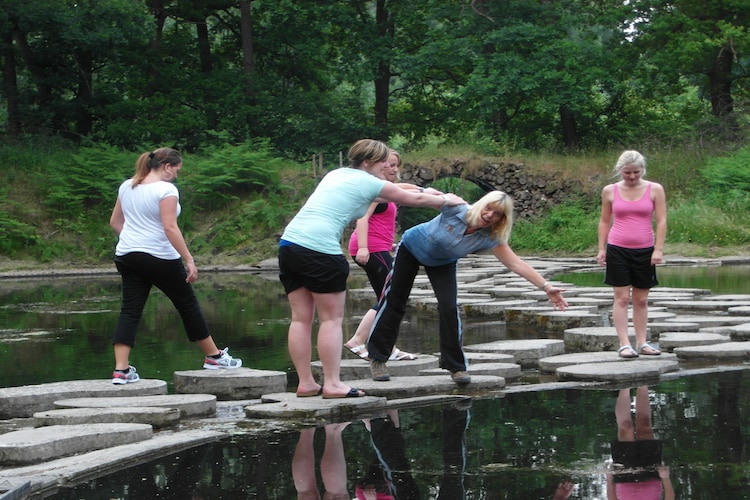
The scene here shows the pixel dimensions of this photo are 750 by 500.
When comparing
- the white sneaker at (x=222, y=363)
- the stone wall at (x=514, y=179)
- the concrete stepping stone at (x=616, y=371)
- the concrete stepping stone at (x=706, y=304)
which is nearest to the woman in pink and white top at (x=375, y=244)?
the white sneaker at (x=222, y=363)

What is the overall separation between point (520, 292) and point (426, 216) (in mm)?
24653

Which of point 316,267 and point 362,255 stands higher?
point 316,267

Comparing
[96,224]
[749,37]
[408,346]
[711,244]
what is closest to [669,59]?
[749,37]

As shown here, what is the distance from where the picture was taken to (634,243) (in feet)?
24.9

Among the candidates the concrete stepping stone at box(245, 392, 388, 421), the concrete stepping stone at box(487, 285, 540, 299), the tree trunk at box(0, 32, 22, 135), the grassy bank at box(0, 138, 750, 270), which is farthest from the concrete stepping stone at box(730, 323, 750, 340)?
the tree trunk at box(0, 32, 22, 135)

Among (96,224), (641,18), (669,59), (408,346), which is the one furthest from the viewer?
(641,18)

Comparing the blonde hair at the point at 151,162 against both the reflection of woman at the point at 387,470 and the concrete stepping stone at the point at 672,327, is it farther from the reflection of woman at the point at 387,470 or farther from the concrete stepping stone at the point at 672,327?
the concrete stepping stone at the point at 672,327

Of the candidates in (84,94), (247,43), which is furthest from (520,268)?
(84,94)

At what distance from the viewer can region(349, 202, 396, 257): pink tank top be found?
7875 mm

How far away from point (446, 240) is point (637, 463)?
2.33m

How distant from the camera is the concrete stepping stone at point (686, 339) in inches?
316

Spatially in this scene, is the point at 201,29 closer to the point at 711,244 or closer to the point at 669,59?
the point at 669,59

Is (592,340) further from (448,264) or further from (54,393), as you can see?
(54,393)

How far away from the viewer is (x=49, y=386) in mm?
6477
